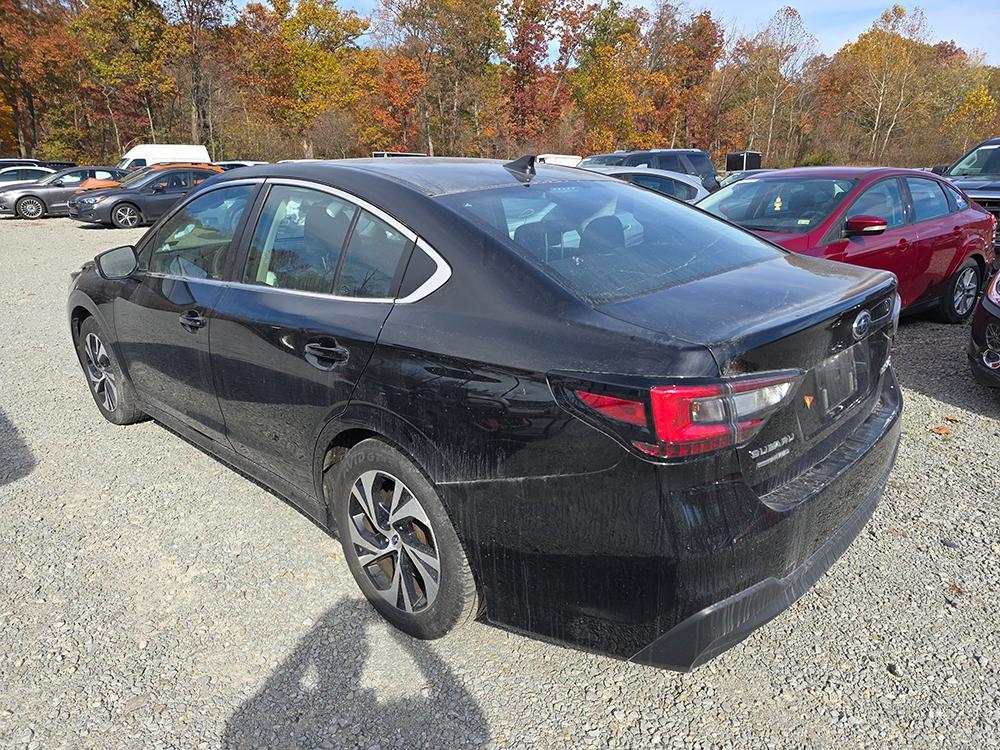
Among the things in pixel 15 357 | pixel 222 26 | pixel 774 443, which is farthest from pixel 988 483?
pixel 222 26

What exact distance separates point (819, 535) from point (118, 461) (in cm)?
373

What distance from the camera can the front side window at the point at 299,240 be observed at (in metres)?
2.69

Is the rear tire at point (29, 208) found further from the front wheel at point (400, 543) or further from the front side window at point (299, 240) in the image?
the front wheel at point (400, 543)

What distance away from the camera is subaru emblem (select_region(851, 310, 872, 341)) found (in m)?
2.28

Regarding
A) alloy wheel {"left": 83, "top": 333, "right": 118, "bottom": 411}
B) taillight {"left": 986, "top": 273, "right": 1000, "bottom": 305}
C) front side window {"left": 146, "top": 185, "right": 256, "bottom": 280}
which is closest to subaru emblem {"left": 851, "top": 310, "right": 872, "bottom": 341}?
front side window {"left": 146, "top": 185, "right": 256, "bottom": 280}

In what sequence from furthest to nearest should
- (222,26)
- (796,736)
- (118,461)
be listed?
(222,26) → (118,461) → (796,736)

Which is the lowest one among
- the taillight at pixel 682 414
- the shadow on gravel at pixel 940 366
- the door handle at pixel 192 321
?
the shadow on gravel at pixel 940 366

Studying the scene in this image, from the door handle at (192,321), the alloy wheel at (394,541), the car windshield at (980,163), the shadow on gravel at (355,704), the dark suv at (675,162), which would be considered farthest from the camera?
the dark suv at (675,162)

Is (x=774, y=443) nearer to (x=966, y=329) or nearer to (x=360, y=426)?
(x=360, y=426)

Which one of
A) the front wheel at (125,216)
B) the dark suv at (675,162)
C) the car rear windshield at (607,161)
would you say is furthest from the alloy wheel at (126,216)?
the dark suv at (675,162)

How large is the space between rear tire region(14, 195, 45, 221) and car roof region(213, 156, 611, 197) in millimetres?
20747

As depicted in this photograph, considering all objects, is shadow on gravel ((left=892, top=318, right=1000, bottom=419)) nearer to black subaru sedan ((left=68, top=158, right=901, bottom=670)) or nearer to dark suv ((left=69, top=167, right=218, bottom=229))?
black subaru sedan ((left=68, top=158, right=901, bottom=670))

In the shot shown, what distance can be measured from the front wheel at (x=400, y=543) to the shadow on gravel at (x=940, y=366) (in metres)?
3.98

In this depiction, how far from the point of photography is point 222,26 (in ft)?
118
